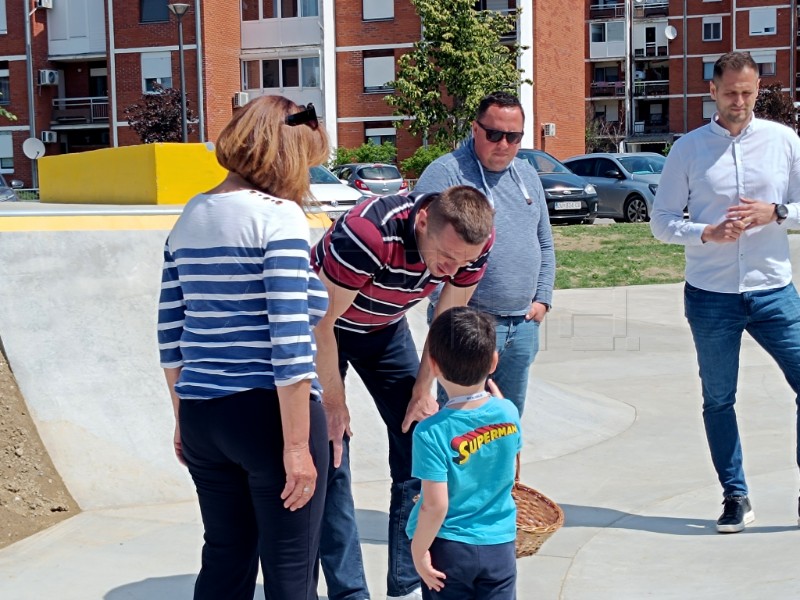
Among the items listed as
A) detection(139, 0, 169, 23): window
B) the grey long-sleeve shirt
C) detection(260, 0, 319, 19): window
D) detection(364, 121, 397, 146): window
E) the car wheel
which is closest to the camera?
the grey long-sleeve shirt

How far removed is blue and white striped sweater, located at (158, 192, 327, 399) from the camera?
2.81 m

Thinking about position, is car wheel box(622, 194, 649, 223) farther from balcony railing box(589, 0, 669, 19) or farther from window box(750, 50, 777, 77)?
balcony railing box(589, 0, 669, 19)

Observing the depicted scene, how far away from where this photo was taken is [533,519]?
13.3 ft

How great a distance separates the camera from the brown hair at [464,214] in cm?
329

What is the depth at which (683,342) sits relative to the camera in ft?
34.1

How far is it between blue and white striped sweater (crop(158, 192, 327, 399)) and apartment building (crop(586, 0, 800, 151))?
205 ft

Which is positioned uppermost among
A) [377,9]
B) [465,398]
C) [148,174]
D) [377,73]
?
[377,9]

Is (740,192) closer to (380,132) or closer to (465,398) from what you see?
(465,398)

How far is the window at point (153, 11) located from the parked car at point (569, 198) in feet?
82.8

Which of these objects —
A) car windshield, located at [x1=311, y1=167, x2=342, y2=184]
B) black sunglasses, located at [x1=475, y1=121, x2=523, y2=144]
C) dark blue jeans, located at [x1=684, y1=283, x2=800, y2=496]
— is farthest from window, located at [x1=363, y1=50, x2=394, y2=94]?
black sunglasses, located at [x1=475, y1=121, x2=523, y2=144]


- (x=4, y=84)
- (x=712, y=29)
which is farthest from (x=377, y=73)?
(x=712, y=29)

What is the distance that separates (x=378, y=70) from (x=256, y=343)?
4183cm

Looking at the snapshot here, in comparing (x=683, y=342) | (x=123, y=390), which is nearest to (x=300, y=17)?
(x=683, y=342)

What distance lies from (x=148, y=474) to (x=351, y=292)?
2.48 metres
